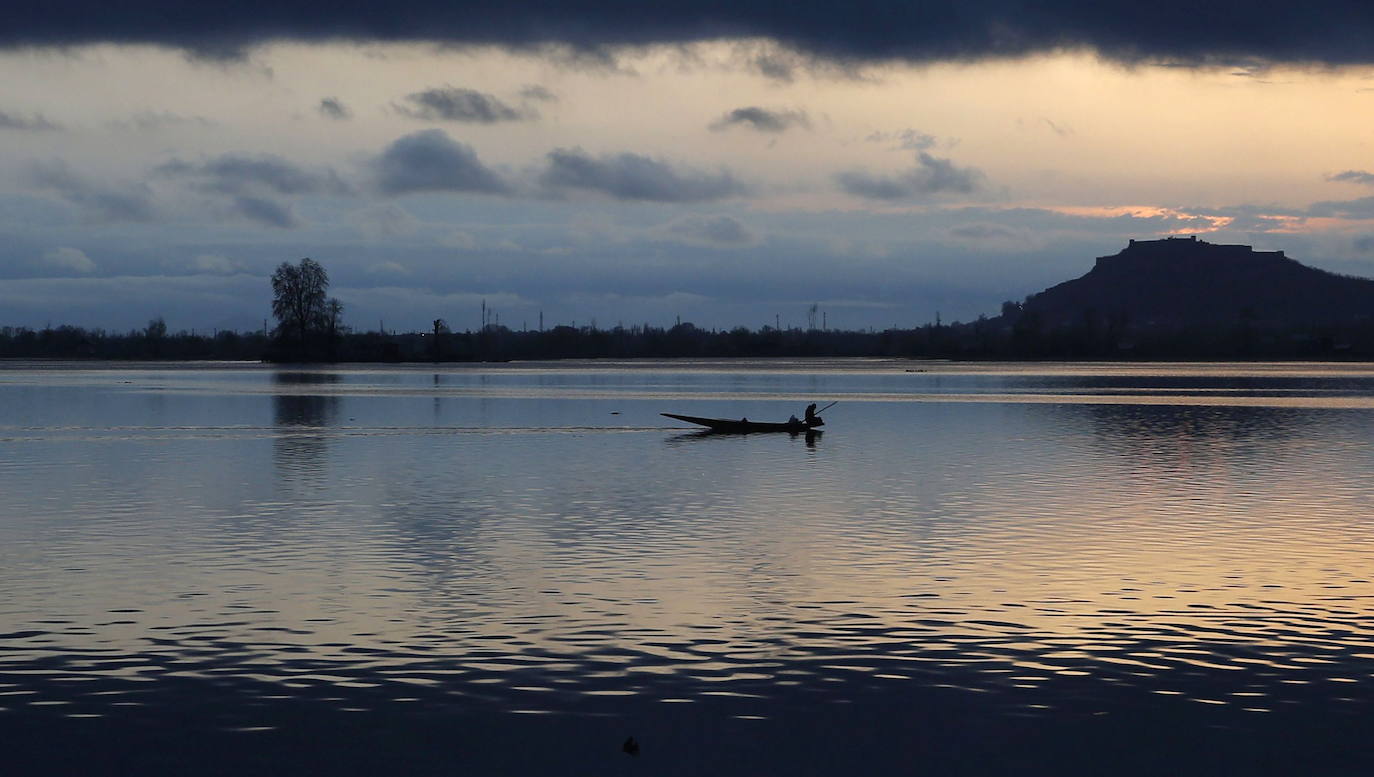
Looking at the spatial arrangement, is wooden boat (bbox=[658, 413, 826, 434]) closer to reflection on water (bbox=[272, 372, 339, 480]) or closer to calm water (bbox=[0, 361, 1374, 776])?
calm water (bbox=[0, 361, 1374, 776])

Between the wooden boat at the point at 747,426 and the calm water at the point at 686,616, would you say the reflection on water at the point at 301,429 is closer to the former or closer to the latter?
the calm water at the point at 686,616

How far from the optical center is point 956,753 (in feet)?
55.5

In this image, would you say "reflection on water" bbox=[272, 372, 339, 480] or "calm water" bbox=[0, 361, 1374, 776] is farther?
"reflection on water" bbox=[272, 372, 339, 480]

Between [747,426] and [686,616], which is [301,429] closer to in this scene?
[747,426]

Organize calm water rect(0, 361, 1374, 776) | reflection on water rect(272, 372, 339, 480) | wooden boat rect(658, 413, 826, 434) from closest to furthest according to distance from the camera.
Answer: calm water rect(0, 361, 1374, 776) → reflection on water rect(272, 372, 339, 480) → wooden boat rect(658, 413, 826, 434)

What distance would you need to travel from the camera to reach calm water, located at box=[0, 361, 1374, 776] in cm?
1728

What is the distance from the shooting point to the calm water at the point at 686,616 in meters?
17.3

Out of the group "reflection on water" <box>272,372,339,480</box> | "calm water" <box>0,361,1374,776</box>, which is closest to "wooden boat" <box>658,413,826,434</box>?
"calm water" <box>0,361,1374,776</box>

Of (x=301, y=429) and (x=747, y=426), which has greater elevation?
(x=747, y=426)

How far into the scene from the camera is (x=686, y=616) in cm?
2456

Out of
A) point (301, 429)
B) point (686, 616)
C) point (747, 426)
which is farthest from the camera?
point (301, 429)

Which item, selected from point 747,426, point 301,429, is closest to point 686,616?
point 747,426

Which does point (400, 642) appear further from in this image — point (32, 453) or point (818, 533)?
point (32, 453)

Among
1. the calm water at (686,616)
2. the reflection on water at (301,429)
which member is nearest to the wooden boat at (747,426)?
the calm water at (686,616)
